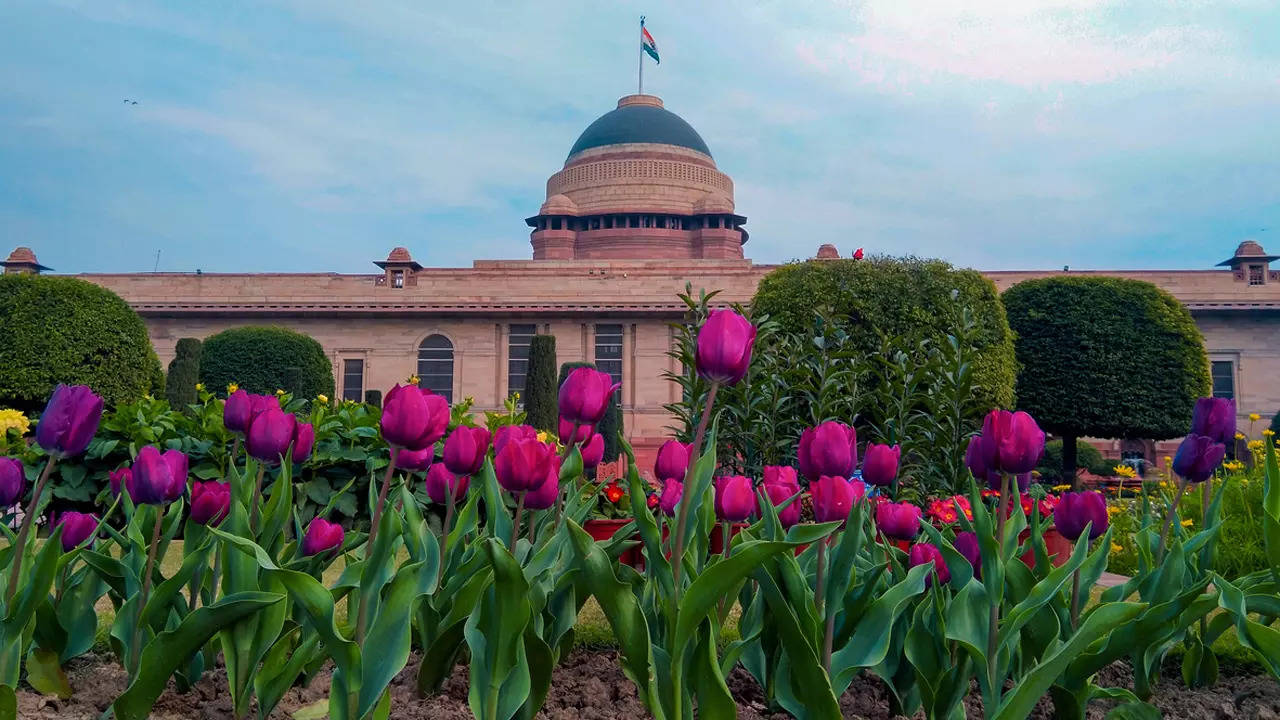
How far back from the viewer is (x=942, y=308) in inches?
433

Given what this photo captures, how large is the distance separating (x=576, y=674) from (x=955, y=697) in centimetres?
114

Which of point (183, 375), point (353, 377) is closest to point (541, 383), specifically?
point (183, 375)

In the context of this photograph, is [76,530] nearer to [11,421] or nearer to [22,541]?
[22,541]

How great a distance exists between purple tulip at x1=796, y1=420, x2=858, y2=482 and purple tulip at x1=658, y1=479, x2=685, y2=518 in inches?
18.3

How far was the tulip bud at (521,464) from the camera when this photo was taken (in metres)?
2.07

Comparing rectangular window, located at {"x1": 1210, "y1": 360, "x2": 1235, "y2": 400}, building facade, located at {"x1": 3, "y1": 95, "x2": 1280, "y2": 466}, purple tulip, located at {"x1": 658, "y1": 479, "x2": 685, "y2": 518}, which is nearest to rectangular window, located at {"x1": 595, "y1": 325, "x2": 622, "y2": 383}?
building facade, located at {"x1": 3, "y1": 95, "x2": 1280, "y2": 466}

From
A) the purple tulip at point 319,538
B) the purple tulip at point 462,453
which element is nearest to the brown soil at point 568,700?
the purple tulip at point 319,538

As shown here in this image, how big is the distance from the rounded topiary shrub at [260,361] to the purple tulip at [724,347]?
19320 millimetres

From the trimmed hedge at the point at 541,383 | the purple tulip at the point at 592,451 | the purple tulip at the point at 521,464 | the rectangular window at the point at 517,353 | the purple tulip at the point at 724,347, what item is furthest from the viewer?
the rectangular window at the point at 517,353

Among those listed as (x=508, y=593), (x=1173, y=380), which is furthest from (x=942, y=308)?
(x=508, y=593)

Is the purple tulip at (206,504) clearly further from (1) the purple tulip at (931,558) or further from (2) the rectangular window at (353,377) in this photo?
(2) the rectangular window at (353,377)

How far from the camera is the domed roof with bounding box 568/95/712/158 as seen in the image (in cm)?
4028

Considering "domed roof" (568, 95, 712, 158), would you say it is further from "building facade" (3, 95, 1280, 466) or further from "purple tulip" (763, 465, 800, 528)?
"purple tulip" (763, 465, 800, 528)

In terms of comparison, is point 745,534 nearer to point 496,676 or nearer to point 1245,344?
point 496,676
